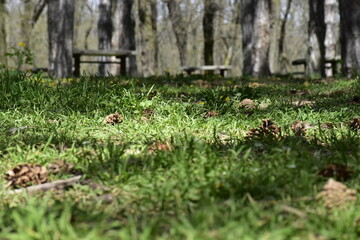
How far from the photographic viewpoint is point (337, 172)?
231 cm

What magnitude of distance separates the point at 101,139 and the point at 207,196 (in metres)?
1.69

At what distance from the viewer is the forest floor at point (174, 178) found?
167 centimetres

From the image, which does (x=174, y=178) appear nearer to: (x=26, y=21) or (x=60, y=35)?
(x=60, y=35)

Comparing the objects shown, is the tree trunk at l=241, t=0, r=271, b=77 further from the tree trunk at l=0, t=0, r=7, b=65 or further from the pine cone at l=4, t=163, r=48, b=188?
the pine cone at l=4, t=163, r=48, b=188

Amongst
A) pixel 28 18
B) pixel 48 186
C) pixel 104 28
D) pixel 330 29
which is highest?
pixel 28 18

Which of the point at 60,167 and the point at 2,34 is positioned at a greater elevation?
the point at 2,34

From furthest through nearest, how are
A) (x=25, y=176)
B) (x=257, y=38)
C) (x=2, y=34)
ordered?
1. (x=257, y=38)
2. (x=2, y=34)
3. (x=25, y=176)

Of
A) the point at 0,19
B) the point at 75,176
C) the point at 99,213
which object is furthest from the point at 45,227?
the point at 0,19

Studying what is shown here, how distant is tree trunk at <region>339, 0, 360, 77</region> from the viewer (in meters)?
9.05

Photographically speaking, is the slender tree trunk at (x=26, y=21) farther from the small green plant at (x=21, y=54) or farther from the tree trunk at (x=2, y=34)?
the small green plant at (x=21, y=54)

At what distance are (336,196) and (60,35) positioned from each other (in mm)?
8476

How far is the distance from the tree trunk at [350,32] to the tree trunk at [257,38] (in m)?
2.90

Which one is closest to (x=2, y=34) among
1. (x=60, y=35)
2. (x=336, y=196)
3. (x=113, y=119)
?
(x=60, y=35)

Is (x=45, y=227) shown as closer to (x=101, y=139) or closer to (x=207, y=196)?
(x=207, y=196)
